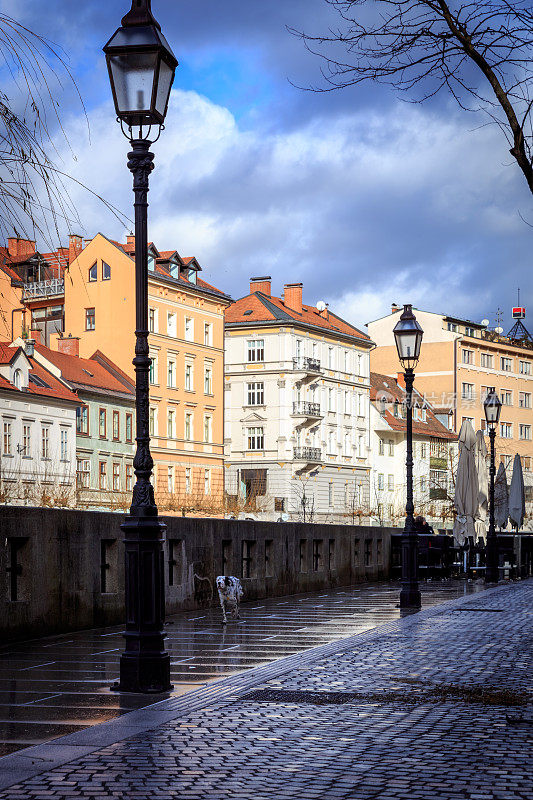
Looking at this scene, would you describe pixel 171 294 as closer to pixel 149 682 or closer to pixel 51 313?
pixel 51 313

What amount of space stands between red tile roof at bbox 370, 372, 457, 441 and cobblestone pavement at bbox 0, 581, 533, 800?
8883 centimetres

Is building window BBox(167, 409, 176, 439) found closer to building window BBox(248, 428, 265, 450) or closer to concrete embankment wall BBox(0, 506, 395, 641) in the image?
building window BBox(248, 428, 265, 450)

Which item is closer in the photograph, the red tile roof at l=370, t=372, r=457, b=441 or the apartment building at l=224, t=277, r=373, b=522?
the apartment building at l=224, t=277, r=373, b=522

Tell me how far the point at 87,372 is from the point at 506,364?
55693mm

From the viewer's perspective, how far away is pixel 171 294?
81438 millimetres

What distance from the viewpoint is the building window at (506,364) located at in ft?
386

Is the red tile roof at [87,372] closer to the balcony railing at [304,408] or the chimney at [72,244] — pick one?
the chimney at [72,244]

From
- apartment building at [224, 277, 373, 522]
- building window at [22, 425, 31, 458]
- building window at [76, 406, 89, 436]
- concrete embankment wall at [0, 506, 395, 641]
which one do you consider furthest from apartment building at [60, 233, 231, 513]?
concrete embankment wall at [0, 506, 395, 641]

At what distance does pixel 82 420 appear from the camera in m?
71.9

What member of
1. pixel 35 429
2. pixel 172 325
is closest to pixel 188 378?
pixel 172 325

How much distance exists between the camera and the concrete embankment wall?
13.2 metres

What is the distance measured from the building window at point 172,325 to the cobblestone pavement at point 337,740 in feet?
229

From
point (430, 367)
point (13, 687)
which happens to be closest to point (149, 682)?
point (13, 687)

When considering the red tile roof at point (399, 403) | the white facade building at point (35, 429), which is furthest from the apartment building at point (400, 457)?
the white facade building at point (35, 429)
